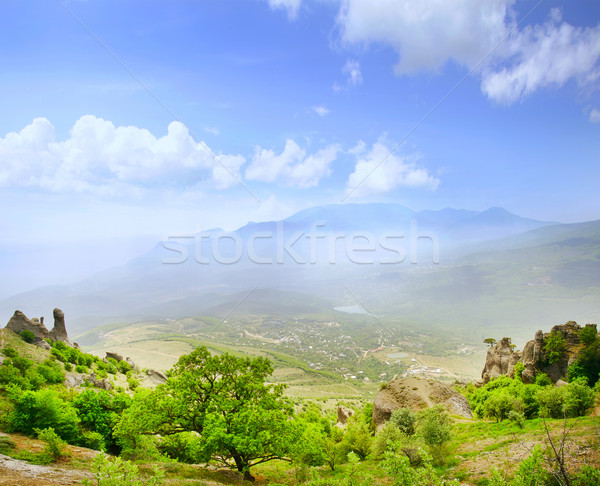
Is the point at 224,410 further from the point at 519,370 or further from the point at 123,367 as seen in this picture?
the point at 519,370

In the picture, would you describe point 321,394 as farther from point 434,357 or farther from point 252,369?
point 434,357

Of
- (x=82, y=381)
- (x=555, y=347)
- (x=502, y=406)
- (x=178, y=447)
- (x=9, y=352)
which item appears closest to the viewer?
(x=178, y=447)

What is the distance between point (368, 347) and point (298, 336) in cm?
3403

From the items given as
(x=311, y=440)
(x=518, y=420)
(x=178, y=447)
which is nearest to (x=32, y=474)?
(x=178, y=447)

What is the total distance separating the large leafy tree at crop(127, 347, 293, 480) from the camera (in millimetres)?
16484

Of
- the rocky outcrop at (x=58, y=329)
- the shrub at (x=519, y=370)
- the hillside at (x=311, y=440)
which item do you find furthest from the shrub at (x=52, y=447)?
the shrub at (x=519, y=370)

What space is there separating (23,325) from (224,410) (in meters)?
34.8

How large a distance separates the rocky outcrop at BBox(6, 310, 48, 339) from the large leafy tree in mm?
30227

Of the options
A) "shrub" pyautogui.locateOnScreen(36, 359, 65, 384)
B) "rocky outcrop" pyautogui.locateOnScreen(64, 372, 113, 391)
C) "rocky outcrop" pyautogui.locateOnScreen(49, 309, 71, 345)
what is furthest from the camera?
"rocky outcrop" pyautogui.locateOnScreen(49, 309, 71, 345)

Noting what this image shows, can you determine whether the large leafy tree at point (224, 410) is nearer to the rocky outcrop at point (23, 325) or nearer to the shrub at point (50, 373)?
the shrub at point (50, 373)

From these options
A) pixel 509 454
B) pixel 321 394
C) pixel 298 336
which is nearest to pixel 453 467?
pixel 509 454

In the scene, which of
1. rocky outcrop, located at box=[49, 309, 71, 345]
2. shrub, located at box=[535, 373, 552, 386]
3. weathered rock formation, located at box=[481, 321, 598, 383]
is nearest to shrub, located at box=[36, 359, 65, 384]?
rocky outcrop, located at box=[49, 309, 71, 345]

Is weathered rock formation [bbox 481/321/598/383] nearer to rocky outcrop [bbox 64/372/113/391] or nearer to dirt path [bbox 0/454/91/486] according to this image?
dirt path [bbox 0/454/91/486]

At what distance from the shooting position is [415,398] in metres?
32.4
